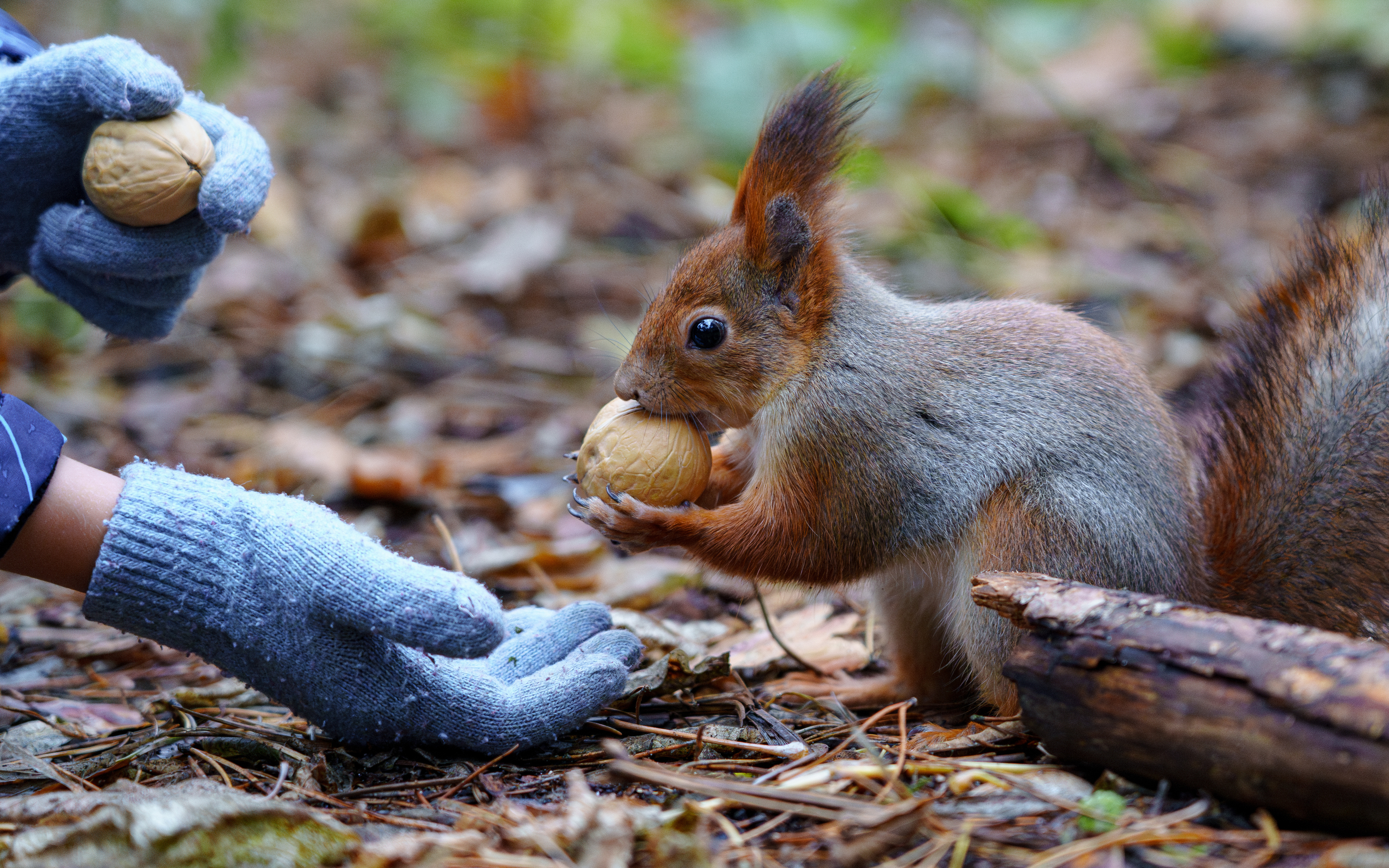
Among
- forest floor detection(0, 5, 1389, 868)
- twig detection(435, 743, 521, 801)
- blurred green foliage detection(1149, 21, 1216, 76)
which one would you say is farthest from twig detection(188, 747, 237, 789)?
blurred green foliage detection(1149, 21, 1216, 76)

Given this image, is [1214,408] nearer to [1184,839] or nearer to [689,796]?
[1184,839]

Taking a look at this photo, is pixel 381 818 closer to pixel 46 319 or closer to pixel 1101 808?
pixel 1101 808

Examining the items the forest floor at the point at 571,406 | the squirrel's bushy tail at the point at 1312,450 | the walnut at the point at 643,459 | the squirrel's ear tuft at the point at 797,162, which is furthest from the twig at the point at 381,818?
the squirrel's bushy tail at the point at 1312,450

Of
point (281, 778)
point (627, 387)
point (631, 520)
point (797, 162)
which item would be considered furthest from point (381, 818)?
point (797, 162)

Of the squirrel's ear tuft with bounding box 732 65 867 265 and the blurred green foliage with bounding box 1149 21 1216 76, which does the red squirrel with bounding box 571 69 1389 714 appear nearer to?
the squirrel's ear tuft with bounding box 732 65 867 265

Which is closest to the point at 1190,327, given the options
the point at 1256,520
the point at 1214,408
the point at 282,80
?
the point at 1214,408

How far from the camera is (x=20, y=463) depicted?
6.30 ft

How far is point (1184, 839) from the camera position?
151 centimetres

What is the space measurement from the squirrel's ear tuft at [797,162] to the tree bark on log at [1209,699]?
1.00 metres

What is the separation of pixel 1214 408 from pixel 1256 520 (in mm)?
337

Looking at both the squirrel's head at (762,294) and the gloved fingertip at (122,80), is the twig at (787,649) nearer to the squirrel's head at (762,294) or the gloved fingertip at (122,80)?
the squirrel's head at (762,294)

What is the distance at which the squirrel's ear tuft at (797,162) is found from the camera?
7.89 ft

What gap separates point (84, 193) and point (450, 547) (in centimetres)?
125

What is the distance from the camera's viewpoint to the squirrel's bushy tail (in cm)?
205
